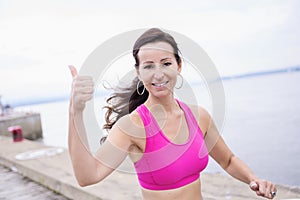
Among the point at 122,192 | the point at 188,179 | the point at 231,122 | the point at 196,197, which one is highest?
the point at 188,179

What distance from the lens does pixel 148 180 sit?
1350 millimetres

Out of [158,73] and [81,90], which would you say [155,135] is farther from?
[81,90]

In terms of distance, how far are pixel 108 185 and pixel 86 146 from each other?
2539mm

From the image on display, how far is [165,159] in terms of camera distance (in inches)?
50.6

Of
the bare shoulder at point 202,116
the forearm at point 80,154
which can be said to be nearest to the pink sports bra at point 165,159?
the bare shoulder at point 202,116

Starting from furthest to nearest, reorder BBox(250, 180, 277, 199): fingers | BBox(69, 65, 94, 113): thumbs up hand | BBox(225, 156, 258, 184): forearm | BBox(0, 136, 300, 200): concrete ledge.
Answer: BBox(0, 136, 300, 200): concrete ledge, BBox(225, 156, 258, 184): forearm, BBox(250, 180, 277, 199): fingers, BBox(69, 65, 94, 113): thumbs up hand

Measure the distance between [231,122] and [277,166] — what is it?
12.1 metres

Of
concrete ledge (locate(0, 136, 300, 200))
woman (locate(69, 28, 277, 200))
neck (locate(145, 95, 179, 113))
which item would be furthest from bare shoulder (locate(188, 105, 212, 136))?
concrete ledge (locate(0, 136, 300, 200))

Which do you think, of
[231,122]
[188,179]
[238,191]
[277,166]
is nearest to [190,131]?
[188,179]

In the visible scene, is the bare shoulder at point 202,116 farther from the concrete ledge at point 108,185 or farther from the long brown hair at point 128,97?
the concrete ledge at point 108,185

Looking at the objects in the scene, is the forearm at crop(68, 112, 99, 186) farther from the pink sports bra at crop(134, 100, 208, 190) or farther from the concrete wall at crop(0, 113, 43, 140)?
the concrete wall at crop(0, 113, 43, 140)

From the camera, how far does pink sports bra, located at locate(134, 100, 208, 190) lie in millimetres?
1285

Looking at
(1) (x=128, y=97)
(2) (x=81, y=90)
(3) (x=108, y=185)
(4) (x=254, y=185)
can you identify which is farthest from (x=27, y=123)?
(2) (x=81, y=90)

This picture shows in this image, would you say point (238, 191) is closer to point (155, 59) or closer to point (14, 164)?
point (155, 59)
